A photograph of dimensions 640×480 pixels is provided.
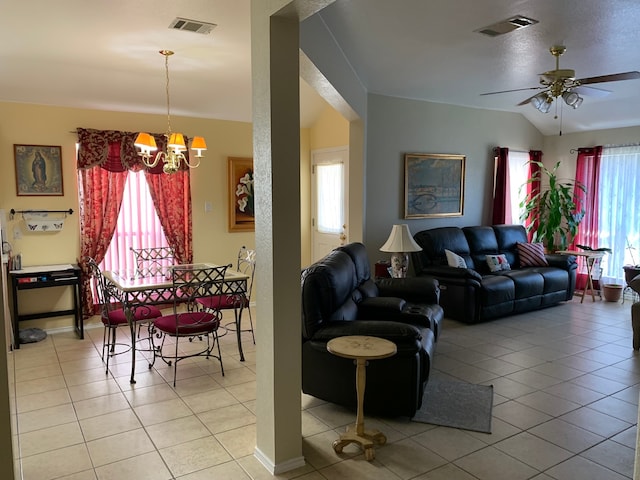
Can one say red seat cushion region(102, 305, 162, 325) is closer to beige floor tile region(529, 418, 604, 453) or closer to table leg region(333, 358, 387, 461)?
table leg region(333, 358, 387, 461)

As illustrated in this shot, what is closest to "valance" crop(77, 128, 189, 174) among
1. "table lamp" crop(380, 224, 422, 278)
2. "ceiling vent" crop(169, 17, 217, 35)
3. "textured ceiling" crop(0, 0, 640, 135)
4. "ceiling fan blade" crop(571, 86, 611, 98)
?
"textured ceiling" crop(0, 0, 640, 135)

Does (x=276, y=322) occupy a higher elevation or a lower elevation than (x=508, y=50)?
lower

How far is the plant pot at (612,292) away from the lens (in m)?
6.44

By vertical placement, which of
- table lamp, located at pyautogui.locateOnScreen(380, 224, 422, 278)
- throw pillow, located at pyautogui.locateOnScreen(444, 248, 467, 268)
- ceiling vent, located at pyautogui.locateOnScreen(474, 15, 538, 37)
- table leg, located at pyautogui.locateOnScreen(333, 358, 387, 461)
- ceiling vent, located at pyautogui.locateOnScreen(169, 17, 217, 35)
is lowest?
table leg, located at pyautogui.locateOnScreen(333, 358, 387, 461)

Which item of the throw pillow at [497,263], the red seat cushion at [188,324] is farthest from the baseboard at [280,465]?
the throw pillow at [497,263]

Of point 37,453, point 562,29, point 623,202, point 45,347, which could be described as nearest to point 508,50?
point 562,29

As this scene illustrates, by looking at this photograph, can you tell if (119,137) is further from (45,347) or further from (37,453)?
(37,453)

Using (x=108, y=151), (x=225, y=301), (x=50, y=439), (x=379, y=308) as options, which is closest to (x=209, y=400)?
(x=50, y=439)

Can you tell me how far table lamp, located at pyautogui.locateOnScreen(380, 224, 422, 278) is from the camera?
4848 millimetres

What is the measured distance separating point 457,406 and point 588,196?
5.03m

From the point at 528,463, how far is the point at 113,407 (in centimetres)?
269

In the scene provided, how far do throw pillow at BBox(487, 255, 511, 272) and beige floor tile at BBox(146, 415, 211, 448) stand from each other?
14.1 feet

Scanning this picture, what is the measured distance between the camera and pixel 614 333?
502 cm

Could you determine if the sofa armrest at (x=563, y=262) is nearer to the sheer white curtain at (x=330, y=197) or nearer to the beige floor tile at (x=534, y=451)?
the sheer white curtain at (x=330, y=197)
